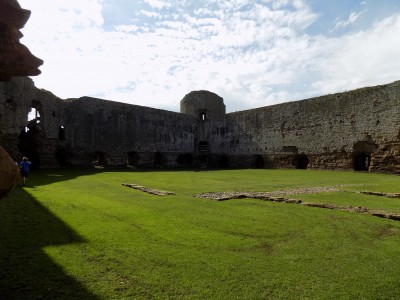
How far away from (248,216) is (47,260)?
3652 millimetres

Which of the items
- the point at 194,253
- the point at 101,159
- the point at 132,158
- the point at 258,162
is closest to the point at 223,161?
the point at 258,162

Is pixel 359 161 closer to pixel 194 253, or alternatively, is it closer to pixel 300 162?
pixel 300 162

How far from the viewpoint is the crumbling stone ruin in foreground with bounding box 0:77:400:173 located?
60.9 feet

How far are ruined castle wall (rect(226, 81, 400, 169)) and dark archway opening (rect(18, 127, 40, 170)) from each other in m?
15.5

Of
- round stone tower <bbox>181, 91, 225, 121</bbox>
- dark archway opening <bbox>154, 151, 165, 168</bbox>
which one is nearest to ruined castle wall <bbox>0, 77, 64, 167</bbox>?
dark archway opening <bbox>154, 151, 165, 168</bbox>

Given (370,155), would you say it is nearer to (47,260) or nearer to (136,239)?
(136,239)

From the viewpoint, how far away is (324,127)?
2197 centimetres

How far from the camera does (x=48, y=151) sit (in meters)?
21.2

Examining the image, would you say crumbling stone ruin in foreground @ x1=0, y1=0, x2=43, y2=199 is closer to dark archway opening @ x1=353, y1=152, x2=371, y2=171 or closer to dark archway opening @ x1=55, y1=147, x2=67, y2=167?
dark archway opening @ x1=353, y1=152, x2=371, y2=171

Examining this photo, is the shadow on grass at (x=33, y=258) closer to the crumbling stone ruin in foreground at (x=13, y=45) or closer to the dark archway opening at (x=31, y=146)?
the crumbling stone ruin in foreground at (x=13, y=45)

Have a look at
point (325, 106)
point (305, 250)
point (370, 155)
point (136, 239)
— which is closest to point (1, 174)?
point (136, 239)

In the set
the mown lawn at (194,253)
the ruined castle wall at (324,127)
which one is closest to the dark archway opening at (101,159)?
the ruined castle wall at (324,127)

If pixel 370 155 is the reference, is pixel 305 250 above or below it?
below

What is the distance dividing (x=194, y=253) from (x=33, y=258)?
1.84m
